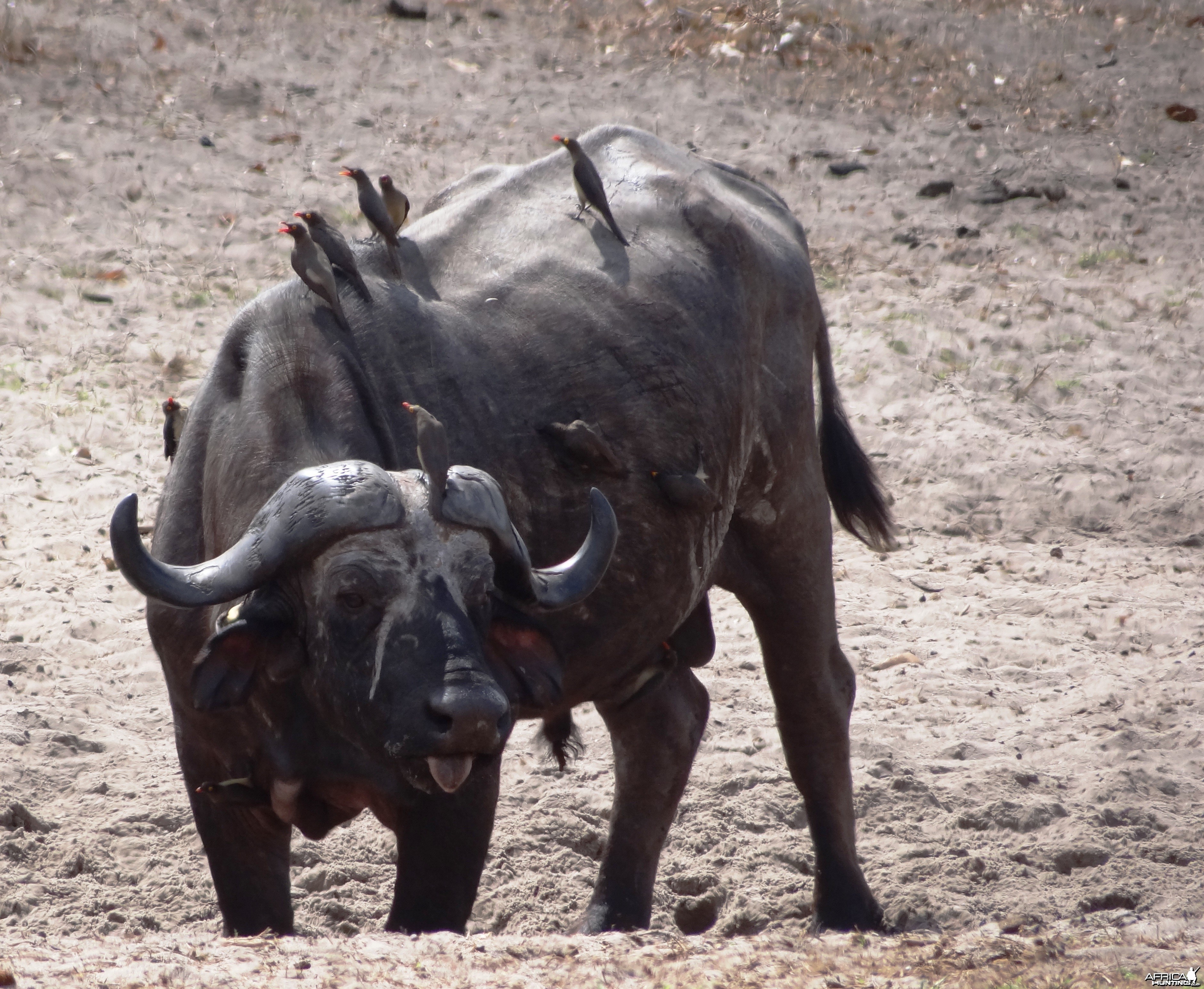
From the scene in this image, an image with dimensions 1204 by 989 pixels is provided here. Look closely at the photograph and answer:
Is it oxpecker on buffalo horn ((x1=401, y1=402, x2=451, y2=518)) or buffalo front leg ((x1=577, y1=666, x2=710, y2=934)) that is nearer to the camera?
oxpecker on buffalo horn ((x1=401, y1=402, x2=451, y2=518))

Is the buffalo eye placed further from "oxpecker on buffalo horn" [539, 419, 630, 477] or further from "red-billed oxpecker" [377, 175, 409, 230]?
"red-billed oxpecker" [377, 175, 409, 230]

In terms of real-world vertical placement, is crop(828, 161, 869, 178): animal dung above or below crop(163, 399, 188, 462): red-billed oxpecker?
above

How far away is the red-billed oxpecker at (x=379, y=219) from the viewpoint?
4852mm

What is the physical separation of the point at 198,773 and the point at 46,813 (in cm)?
146

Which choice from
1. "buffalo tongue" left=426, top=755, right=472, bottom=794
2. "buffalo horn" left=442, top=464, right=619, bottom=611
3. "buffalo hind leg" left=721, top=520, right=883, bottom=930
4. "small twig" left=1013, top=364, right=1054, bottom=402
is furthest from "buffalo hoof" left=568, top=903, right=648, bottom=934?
"small twig" left=1013, top=364, right=1054, bottom=402

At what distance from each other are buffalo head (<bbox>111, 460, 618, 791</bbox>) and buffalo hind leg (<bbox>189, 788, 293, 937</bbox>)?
629 millimetres

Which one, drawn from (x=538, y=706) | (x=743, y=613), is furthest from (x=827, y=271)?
(x=538, y=706)

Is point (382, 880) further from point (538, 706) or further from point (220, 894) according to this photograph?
point (538, 706)

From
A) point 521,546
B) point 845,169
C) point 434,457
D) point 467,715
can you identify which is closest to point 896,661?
point 521,546

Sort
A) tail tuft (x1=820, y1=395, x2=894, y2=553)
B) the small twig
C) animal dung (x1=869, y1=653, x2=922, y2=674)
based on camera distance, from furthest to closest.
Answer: the small twig < animal dung (x1=869, y1=653, x2=922, y2=674) < tail tuft (x1=820, y1=395, x2=894, y2=553)

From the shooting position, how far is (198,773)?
4387mm

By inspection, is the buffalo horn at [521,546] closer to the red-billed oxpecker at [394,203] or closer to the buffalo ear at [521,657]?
the buffalo ear at [521,657]

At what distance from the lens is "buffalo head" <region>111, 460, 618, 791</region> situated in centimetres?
361

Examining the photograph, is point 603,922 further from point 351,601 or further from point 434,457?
point 434,457
